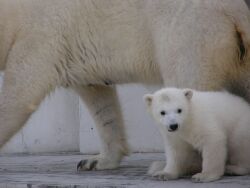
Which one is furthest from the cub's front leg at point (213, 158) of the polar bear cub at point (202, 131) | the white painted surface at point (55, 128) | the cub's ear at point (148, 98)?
the white painted surface at point (55, 128)

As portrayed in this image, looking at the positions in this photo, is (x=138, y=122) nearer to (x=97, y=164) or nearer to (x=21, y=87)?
(x=97, y=164)

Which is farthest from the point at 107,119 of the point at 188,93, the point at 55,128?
the point at 55,128

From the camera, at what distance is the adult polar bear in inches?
240

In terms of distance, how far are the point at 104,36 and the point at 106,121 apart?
0.89 meters

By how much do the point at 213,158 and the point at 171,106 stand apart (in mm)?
451

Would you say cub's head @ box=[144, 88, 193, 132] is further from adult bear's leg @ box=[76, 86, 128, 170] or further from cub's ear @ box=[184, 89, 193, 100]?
adult bear's leg @ box=[76, 86, 128, 170]

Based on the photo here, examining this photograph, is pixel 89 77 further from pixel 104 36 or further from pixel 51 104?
Answer: pixel 51 104

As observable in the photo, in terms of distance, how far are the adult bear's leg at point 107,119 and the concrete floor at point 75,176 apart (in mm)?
162

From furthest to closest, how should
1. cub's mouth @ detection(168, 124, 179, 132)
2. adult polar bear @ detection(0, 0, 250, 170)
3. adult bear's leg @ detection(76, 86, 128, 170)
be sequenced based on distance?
adult bear's leg @ detection(76, 86, 128, 170), adult polar bear @ detection(0, 0, 250, 170), cub's mouth @ detection(168, 124, 179, 132)

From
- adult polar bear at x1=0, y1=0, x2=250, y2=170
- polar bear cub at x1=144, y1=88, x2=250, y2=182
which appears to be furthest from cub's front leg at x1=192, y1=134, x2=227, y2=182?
adult polar bear at x1=0, y1=0, x2=250, y2=170

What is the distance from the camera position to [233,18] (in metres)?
6.09

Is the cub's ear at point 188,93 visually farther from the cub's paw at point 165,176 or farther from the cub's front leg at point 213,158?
the cub's paw at point 165,176

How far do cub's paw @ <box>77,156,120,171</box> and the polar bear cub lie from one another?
1139mm

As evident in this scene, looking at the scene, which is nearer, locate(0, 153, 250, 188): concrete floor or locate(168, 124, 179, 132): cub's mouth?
locate(168, 124, 179, 132): cub's mouth
